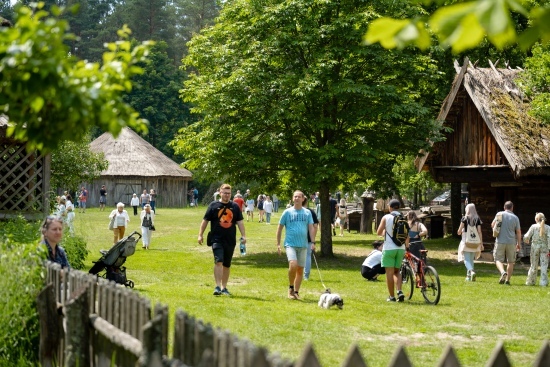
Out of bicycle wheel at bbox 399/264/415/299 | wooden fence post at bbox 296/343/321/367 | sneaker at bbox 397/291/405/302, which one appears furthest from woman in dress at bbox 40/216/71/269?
bicycle wheel at bbox 399/264/415/299

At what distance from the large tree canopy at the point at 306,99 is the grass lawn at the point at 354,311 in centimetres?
310

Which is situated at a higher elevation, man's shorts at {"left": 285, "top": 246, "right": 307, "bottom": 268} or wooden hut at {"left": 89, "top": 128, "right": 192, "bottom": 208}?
wooden hut at {"left": 89, "top": 128, "right": 192, "bottom": 208}

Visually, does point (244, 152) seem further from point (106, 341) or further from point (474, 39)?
point (474, 39)

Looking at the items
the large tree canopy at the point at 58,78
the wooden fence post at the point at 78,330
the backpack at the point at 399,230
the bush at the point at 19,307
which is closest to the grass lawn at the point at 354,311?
the backpack at the point at 399,230

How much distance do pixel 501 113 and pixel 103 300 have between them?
22.0 metres

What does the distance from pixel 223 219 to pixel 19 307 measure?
753 centimetres

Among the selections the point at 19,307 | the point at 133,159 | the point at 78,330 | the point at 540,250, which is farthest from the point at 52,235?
the point at 133,159

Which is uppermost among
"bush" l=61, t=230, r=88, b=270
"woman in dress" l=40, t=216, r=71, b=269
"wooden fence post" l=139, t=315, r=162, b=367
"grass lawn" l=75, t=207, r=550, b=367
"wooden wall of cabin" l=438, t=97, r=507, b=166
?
"wooden wall of cabin" l=438, t=97, r=507, b=166

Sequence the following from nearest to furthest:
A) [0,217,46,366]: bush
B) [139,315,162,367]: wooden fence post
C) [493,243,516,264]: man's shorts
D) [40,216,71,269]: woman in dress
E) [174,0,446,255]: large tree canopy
Result: [139,315,162,367]: wooden fence post
[0,217,46,366]: bush
[40,216,71,269]: woman in dress
[493,243,516,264]: man's shorts
[174,0,446,255]: large tree canopy

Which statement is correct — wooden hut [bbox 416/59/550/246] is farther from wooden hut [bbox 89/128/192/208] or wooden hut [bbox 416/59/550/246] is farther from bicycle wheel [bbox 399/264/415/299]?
wooden hut [bbox 89/128/192/208]

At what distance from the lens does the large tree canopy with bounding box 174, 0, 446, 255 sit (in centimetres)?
2541

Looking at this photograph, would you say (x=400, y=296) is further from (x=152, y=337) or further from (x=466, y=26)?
(x=466, y=26)

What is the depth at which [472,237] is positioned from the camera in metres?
20.5

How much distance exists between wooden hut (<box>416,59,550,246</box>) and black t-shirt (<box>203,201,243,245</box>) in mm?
12435
